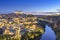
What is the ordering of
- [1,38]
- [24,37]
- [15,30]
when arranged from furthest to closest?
[15,30] → [24,37] → [1,38]

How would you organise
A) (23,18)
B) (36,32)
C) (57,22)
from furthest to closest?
(57,22) < (23,18) < (36,32)

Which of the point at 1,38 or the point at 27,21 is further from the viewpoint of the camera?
the point at 27,21

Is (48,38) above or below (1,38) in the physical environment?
below

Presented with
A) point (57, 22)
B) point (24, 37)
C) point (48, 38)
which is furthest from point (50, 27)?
point (24, 37)

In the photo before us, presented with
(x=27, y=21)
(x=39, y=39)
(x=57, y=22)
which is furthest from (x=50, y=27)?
(x=39, y=39)

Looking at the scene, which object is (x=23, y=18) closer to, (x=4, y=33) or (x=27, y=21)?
(x=27, y=21)

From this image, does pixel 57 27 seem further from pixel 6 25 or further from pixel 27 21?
pixel 6 25

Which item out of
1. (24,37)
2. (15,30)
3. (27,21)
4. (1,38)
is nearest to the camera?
(1,38)

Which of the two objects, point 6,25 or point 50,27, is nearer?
point 6,25

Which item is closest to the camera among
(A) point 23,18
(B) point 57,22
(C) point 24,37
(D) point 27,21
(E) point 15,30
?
(C) point 24,37
